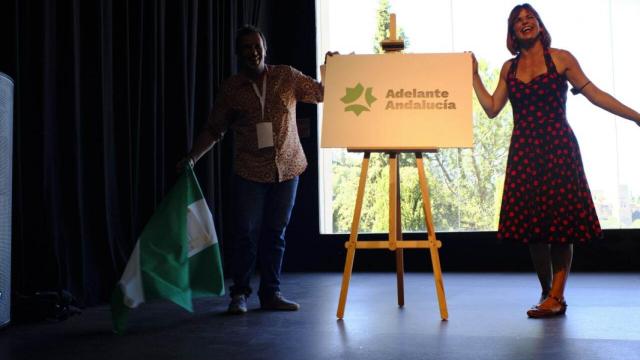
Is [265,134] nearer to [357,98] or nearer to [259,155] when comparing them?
[259,155]

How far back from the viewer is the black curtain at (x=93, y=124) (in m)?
2.66

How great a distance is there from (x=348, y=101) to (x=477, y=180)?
2342 mm

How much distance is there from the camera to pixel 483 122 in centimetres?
464

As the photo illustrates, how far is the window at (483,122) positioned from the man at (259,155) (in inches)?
82.5

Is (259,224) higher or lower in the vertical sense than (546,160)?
lower

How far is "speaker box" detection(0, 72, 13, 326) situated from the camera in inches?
89.7

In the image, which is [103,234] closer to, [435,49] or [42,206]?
[42,206]

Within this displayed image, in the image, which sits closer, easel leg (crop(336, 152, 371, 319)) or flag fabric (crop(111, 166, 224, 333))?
flag fabric (crop(111, 166, 224, 333))

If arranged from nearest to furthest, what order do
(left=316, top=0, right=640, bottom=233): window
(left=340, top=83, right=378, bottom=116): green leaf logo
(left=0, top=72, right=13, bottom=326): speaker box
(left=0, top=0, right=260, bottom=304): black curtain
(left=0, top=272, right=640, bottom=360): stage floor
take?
(left=0, top=272, right=640, bottom=360): stage floor → (left=0, top=72, right=13, bottom=326): speaker box → (left=340, top=83, right=378, bottom=116): green leaf logo → (left=0, top=0, right=260, bottom=304): black curtain → (left=316, top=0, right=640, bottom=233): window

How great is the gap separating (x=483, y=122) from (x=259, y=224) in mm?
2495

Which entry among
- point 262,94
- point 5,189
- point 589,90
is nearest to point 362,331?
point 262,94

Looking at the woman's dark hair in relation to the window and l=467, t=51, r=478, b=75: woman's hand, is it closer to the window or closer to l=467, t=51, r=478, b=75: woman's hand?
l=467, t=51, r=478, b=75: woman's hand

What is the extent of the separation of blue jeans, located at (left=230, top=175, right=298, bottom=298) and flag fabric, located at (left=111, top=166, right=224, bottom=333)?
153mm

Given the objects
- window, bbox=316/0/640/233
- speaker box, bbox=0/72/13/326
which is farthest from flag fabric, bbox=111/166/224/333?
window, bbox=316/0/640/233
